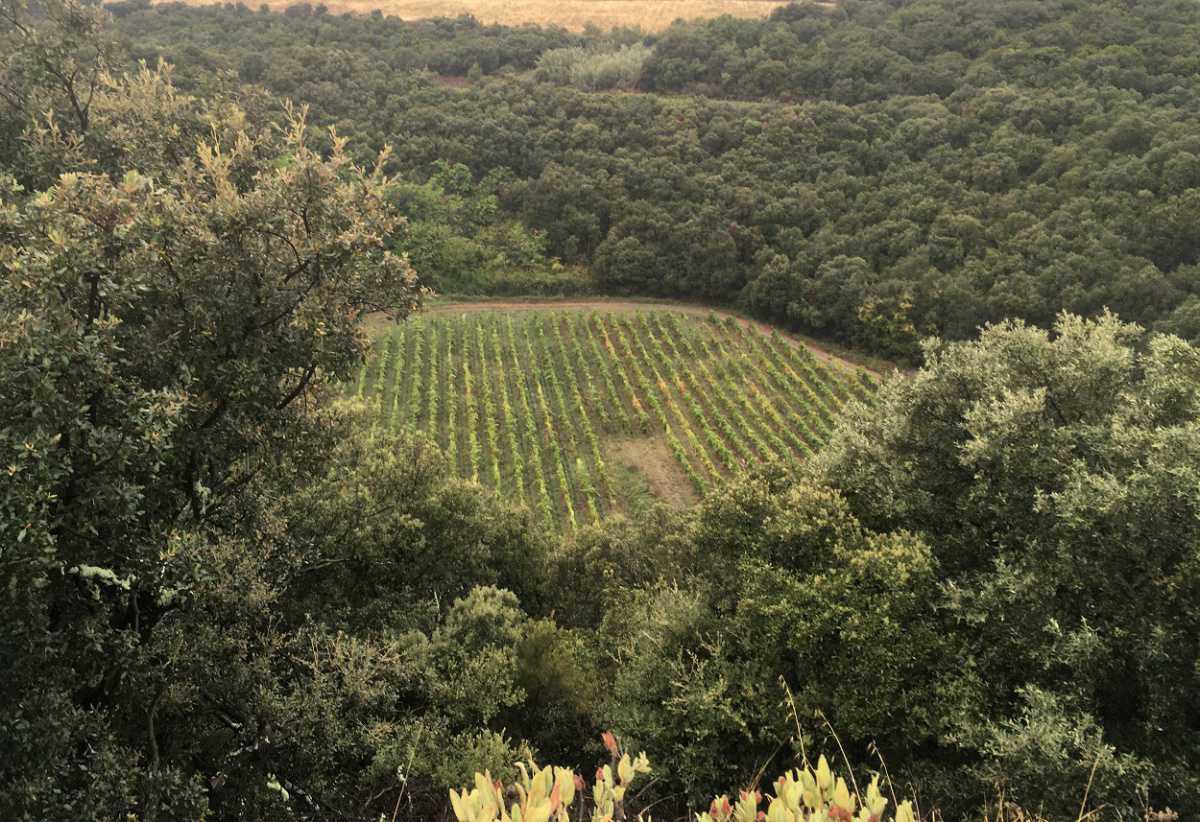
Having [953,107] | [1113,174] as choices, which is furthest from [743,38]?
[1113,174]

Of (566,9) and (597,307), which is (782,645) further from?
(566,9)

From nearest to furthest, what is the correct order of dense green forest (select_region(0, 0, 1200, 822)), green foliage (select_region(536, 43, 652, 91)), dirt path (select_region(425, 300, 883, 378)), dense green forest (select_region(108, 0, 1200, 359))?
1. dense green forest (select_region(0, 0, 1200, 822))
2. dense green forest (select_region(108, 0, 1200, 359))
3. dirt path (select_region(425, 300, 883, 378))
4. green foliage (select_region(536, 43, 652, 91))

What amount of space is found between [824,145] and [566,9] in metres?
49.0

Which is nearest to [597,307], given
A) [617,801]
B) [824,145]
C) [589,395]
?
[589,395]

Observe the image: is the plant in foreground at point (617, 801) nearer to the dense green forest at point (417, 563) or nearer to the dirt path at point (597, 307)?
the dense green forest at point (417, 563)

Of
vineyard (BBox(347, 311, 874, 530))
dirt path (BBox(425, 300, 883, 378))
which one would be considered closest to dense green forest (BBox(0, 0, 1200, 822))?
vineyard (BBox(347, 311, 874, 530))

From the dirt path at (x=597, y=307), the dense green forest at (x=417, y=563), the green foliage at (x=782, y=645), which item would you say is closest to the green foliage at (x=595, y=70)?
the dirt path at (x=597, y=307)

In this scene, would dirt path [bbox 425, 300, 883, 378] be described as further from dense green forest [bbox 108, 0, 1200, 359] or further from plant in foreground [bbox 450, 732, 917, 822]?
plant in foreground [bbox 450, 732, 917, 822]

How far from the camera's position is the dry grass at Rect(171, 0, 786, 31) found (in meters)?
83.6

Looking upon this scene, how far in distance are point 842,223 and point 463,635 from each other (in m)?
49.9

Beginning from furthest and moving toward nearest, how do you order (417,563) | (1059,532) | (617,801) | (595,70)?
(595,70), (417,563), (1059,532), (617,801)

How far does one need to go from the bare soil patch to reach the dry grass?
68995 mm

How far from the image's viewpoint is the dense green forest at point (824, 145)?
4381cm

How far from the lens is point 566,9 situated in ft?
289
